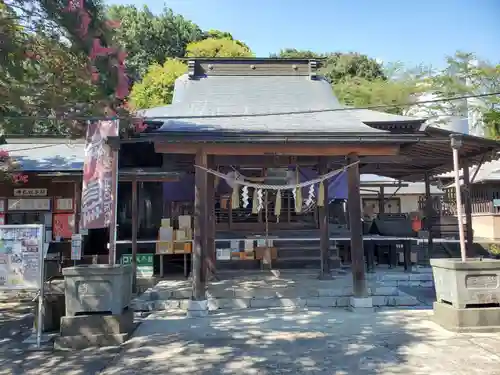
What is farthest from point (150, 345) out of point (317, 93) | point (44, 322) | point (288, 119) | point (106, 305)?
point (317, 93)

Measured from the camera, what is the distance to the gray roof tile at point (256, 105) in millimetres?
8602

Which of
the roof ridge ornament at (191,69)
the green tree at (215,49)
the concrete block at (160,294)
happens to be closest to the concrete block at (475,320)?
the concrete block at (160,294)

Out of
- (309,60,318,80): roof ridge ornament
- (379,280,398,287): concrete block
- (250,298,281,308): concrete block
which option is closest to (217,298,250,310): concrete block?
(250,298,281,308): concrete block

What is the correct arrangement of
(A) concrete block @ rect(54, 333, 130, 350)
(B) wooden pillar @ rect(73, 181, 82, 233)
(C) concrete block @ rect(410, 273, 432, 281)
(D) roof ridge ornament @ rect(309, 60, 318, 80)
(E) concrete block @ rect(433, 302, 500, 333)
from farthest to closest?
1. (D) roof ridge ornament @ rect(309, 60, 318, 80)
2. (B) wooden pillar @ rect(73, 181, 82, 233)
3. (C) concrete block @ rect(410, 273, 432, 281)
4. (E) concrete block @ rect(433, 302, 500, 333)
5. (A) concrete block @ rect(54, 333, 130, 350)

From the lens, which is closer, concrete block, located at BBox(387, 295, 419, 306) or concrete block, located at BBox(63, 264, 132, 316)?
concrete block, located at BBox(63, 264, 132, 316)

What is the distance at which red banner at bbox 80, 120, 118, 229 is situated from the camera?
7.19 m

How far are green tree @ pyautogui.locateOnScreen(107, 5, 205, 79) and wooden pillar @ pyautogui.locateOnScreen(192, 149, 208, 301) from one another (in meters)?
26.7

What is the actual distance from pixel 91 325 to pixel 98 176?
2.51 meters

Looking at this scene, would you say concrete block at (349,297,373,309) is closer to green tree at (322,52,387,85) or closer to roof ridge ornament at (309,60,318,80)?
roof ridge ornament at (309,60,318,80)

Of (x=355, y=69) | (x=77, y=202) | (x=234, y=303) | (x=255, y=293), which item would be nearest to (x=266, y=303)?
(x=255, y=293)

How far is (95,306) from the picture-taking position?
21.8 ft

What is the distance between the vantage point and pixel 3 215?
13578 mm

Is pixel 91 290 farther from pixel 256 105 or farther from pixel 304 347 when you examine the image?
pixel 256 105

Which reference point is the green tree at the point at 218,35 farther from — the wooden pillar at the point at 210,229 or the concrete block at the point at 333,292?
the concrete block at the point at 333,292
